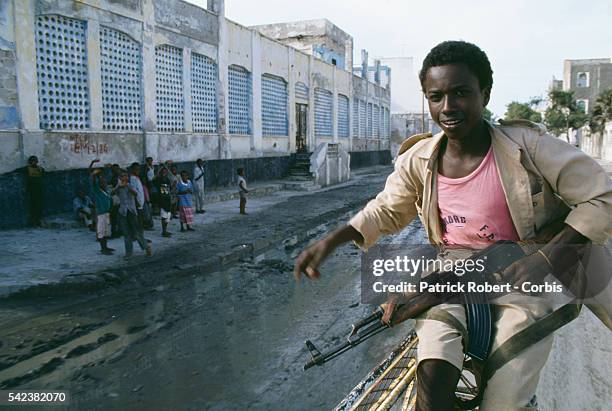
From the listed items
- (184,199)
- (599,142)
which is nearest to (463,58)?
(184,199)

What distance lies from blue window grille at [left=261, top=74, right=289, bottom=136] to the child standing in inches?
438

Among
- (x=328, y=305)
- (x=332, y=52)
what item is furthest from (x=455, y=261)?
(x=332, y=52)

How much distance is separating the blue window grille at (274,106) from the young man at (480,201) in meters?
19.3

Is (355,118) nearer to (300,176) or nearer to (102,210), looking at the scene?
(300,176)

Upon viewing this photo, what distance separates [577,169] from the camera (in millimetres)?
1688

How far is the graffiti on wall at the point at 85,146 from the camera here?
38.3 feet

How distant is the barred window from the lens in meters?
29.9

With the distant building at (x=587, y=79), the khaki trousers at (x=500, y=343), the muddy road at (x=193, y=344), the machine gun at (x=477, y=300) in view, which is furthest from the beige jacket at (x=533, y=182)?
the distant building at (x=587, y=79)

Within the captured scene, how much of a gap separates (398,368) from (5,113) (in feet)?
34.6

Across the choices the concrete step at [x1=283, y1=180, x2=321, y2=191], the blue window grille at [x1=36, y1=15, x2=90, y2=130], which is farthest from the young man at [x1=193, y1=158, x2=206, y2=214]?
the concrete step at [x1=283, y1=180, x2=321, y2=191]

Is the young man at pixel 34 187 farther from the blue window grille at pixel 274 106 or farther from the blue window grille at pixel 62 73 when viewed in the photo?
the blue window grille at pixel 274 106

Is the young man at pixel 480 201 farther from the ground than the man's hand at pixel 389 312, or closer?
farther from the ground

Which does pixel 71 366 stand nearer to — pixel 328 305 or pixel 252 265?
pixel 328 305

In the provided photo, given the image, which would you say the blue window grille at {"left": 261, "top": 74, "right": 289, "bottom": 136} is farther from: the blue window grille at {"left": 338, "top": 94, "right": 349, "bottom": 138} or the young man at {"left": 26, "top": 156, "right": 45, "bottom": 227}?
the young man at {"left": 26, "top": 156, "right": 45, "bottom": 227}
